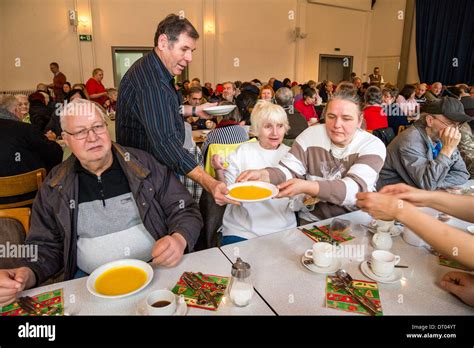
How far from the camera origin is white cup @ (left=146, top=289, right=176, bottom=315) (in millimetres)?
1134

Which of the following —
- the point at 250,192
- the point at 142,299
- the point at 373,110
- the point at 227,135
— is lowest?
the point at 142,299

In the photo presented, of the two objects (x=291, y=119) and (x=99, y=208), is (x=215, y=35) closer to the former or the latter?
(x=291, y=119)

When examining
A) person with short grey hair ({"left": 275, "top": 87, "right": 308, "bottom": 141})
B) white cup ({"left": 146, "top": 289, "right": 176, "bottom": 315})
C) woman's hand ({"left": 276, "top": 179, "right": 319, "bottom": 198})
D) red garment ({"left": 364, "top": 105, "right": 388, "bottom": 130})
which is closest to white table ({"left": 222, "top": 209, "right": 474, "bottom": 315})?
woman's hand ({"left": 276, "top": 179, "right": 319, "bottom": 198})

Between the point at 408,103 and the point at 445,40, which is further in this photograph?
the point at 445,40

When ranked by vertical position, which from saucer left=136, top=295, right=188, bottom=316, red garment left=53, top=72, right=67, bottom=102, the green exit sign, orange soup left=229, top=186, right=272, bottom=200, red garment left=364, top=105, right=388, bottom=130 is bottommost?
saucer left=136, top=295, right=188, bottom=316

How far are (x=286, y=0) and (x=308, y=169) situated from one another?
11.3m

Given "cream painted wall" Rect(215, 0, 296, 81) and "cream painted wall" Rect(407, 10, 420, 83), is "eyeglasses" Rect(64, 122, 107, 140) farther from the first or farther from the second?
"cream painted wall" Rect(407, 10, 420, 83)

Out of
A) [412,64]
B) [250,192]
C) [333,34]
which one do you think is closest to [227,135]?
[250,192]

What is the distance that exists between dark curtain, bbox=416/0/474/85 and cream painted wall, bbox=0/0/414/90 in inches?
40.2

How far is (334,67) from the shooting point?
45.4 feet

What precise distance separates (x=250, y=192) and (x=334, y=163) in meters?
0.67

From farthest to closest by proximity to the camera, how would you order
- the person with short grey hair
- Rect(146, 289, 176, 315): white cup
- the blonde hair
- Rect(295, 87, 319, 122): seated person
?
Rect(295, 87, 319, 122): seated person, the person with short grey hair, the blonde hair, Rect(146, 289, 176, 315): white cup

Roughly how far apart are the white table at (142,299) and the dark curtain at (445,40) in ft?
44.2

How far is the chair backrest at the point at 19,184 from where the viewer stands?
7.90ft
